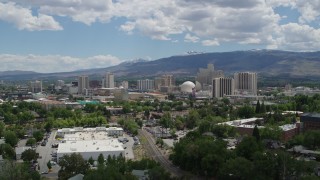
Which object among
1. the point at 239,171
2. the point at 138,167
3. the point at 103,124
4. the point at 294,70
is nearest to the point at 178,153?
the point at 138,167

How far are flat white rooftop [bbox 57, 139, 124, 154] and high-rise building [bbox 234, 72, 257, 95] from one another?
50.2 metres

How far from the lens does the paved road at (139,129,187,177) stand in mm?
18734

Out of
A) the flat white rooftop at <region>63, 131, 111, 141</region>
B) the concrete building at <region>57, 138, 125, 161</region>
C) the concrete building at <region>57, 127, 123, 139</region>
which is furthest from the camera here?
the concrete building at <region>57, 127, 123, 139</region>

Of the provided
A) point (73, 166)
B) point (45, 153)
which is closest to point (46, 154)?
point (45, 153)

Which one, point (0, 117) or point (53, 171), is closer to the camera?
point (53, 171)

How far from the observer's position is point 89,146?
75.9ft

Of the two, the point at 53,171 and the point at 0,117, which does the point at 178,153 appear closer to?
the point at 53,171

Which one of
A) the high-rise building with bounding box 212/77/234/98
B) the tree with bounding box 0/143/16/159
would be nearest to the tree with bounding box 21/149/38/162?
the tree with bounding box 0/143/16/159

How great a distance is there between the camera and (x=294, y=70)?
16500 cm

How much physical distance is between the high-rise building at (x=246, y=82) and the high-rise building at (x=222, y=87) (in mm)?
8728

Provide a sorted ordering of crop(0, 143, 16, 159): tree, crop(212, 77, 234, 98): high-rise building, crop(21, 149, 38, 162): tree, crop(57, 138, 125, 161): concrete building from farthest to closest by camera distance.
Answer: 1. crop(212, 77, 234, 98): high-rise building
2. crop(57, 138, 125, 161): concrete building
3. crop(0, 143, 16, 159): tree
4. crop(21, 149, 38, 162): tree

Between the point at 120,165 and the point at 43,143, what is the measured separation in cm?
1134

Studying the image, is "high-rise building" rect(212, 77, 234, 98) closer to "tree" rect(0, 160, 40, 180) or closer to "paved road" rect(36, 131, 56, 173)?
"paved road" rect(36, 131, 56, 173)

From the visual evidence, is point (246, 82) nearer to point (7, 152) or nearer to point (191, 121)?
point (191, 121)
